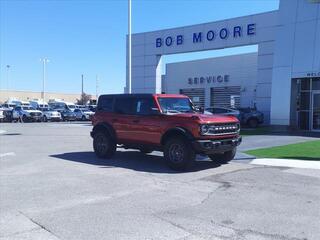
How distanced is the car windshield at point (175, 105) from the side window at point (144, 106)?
0.29 m

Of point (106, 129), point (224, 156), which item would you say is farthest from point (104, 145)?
point (224, 156)

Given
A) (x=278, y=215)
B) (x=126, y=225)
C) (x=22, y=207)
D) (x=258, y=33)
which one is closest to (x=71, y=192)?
(x=22, y=207)

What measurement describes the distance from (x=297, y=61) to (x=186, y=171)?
17.5 metres

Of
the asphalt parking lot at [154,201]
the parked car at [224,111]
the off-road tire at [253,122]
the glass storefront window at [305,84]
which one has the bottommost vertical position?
the asphalt parking lot at [154,201]

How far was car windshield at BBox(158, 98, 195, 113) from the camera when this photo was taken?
13.1m

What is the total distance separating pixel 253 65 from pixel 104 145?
27.5 meters

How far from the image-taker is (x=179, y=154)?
1204 cm

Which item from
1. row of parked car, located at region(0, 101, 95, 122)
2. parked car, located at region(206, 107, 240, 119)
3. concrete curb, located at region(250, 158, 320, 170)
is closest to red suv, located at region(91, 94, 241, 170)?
concrete curb, located at region(250, 158, 320, 170)

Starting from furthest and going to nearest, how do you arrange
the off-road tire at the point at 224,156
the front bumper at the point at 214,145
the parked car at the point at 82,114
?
the parked car at the point at 82,114 < the off-road tire at the point at 224,156 < the front bumper at the point at 214,145

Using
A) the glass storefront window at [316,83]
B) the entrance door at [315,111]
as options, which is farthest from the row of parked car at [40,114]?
the glass storefront window at [316,83]

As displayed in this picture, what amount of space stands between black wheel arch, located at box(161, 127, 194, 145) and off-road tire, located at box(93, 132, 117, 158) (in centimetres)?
239

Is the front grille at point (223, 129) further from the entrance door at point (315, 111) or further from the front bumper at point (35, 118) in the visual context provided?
the front bumper at point (35, 118)

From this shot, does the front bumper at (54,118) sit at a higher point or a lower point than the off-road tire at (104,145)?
lower

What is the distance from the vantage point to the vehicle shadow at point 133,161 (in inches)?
495
